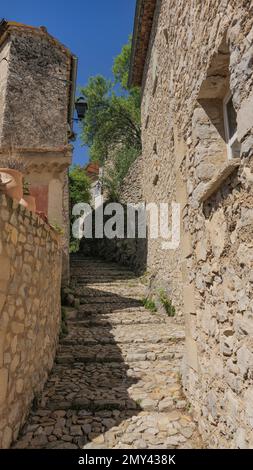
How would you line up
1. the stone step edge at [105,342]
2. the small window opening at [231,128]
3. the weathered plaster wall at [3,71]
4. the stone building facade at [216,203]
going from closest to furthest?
the stone building facade at [216,203] < the small window opening at [231,128] < the stone step edge at [105,342] < the weathered plaster wall at [3,71]

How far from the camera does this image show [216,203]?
238 centimetres

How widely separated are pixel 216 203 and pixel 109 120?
49.7 ft

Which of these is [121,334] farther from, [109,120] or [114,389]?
[109,120]

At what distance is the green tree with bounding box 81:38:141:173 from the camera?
52.5 feet

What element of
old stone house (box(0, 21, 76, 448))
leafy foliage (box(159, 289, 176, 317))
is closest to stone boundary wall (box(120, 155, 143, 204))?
old stone house (box(0, 21, 76, 448))

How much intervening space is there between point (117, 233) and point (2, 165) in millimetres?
8045

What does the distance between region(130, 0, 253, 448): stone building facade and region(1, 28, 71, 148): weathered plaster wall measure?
19.7 ft

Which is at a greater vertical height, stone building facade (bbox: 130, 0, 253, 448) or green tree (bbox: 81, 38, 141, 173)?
green tree (bbox: 81, 38, 141, 173)

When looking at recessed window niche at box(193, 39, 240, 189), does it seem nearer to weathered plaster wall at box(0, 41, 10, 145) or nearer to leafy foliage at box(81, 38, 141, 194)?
weathered plaster wall at box(0, 41, 10, 145)

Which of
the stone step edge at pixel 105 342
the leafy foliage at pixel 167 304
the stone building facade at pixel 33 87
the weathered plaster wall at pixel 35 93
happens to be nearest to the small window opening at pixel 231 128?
the stone step edge at pixel 105 342

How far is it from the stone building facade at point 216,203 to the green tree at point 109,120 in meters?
12.3

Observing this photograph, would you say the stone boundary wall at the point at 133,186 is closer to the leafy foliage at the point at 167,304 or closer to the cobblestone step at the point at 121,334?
the leafy foliage at the point at 167,304

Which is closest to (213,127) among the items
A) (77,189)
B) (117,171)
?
(77,189)

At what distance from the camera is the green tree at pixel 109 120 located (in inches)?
630
